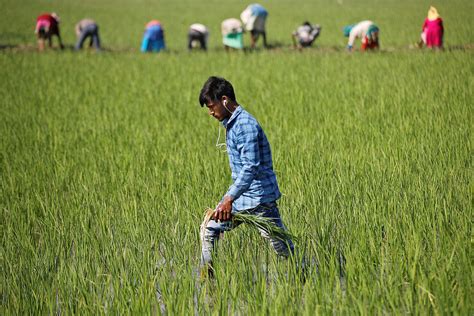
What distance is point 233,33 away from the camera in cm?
1260

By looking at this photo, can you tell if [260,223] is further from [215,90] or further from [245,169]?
[215,90]

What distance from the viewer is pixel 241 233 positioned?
3107 millimetres

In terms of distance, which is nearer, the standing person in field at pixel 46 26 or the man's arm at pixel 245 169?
the man's arm at pixel 245 169

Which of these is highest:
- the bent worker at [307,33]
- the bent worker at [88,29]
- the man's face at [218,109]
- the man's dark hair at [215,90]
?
the bent worker at [88,29]

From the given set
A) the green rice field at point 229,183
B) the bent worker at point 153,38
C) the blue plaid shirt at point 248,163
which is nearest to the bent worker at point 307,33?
the bent worker at point 153,38

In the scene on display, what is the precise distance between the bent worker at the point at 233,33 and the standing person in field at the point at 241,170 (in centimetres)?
985

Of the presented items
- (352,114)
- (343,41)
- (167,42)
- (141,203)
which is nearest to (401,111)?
(352,114)

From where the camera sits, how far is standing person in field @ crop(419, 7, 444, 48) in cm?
1087

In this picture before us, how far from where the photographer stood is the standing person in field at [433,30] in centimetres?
1087

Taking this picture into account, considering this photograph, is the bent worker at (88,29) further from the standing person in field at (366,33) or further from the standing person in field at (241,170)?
the standing person in field at (241,170)

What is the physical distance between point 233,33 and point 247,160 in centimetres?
1028

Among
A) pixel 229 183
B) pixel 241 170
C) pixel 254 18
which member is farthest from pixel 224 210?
pixel 254 18

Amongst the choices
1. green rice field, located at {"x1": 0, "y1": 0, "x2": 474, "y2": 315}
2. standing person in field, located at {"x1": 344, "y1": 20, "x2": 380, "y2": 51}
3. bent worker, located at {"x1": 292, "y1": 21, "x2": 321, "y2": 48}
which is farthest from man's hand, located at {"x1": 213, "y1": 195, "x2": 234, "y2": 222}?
bent worker, located at {"x1": 292, "y1": 21, "x2": 321, "y2": 48}

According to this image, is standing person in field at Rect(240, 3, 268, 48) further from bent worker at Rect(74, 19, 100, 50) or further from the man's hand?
the man's hand
